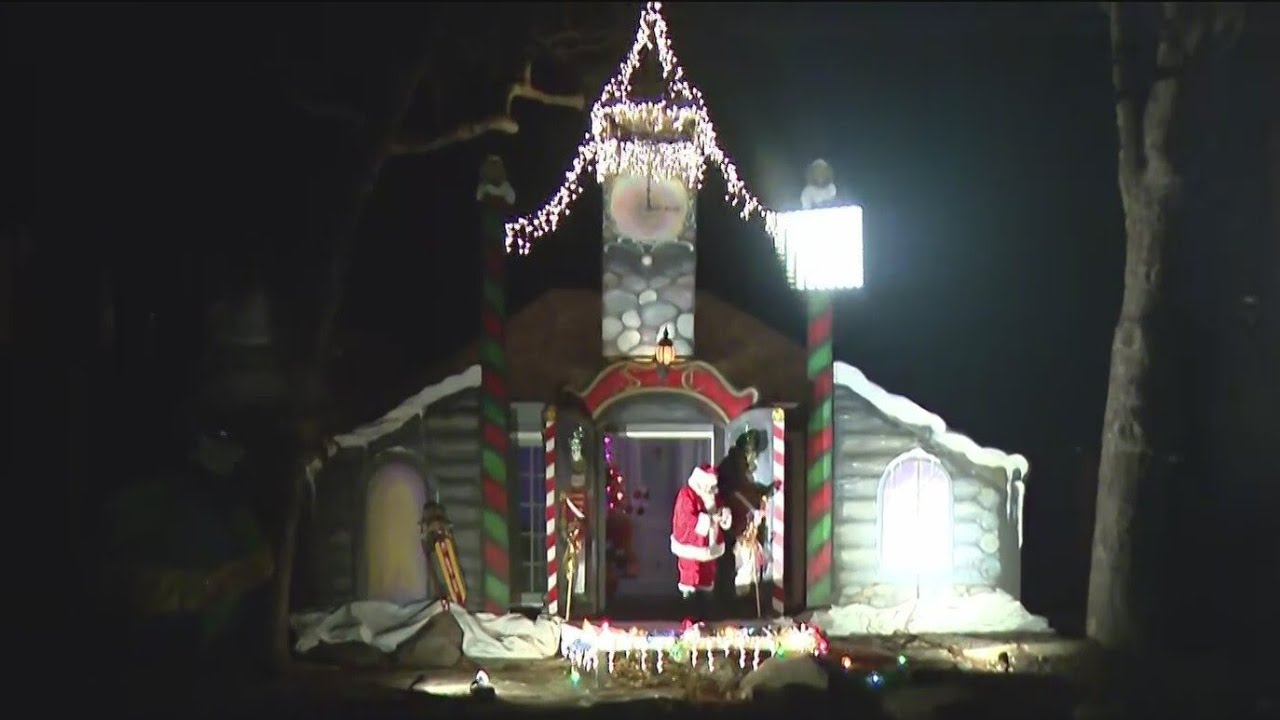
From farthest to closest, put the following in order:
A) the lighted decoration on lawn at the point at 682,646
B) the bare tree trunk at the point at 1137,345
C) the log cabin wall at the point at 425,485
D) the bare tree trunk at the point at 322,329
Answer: the log cabin wall at the point at 425,485, the bare tree trunk at the point at 1137,345, the lighted decoration on lawn at the point at 682,646, the bare tree trunk at the point at 322,329

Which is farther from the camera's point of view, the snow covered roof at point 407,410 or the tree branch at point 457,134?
the snow covered roof at point 407,410

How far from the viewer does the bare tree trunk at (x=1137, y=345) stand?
38.2 ft

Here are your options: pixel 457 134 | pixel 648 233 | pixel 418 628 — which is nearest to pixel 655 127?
pixel 648 233

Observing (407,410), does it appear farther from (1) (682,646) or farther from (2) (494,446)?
(1) (682,646)

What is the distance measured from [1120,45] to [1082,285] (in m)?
5.41

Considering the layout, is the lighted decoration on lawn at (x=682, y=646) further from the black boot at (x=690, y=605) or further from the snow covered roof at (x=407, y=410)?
the snow covered roof at (x=407, y=410)

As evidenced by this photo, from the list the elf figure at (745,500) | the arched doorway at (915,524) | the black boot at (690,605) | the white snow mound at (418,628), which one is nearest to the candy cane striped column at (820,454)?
the elf figure at (745,500)

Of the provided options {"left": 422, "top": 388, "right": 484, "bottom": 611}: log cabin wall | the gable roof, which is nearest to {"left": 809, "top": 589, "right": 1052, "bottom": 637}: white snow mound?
the gable roof

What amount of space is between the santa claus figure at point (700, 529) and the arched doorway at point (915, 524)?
1.78 metres

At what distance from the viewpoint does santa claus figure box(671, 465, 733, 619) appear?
41.3ft

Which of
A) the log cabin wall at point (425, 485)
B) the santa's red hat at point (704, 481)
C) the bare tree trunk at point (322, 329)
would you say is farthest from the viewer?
the santa's red hat at point (704, 481)

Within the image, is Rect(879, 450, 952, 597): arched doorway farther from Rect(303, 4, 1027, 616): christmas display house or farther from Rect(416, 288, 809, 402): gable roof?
Rect(416, 288, 809, 402): gable roof

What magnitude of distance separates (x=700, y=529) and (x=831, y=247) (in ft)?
10.9

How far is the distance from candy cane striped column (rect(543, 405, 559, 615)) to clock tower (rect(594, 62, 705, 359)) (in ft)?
3.75
